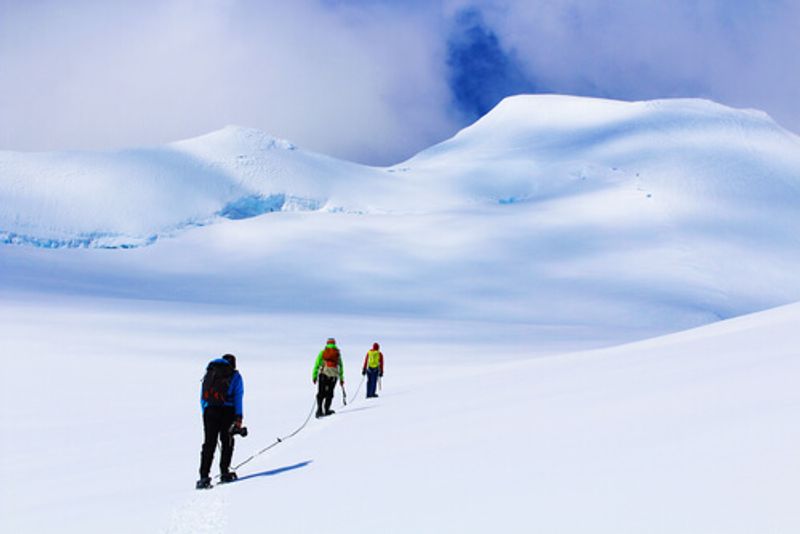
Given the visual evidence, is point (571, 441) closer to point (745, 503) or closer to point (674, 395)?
point (674, 395)

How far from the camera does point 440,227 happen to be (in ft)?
227

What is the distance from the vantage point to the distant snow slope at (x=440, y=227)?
5290 centimetres

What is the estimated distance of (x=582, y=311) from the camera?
50875 mm

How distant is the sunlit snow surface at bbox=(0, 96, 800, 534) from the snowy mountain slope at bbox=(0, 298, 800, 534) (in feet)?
0.11

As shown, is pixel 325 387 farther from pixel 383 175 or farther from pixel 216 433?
pixel 383 175

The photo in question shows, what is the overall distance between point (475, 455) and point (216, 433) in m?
2.60

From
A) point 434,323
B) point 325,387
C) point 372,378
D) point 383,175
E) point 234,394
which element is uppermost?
point 383,175

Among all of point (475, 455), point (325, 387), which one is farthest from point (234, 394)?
point (325, 387)

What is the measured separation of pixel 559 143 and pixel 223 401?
299 ft

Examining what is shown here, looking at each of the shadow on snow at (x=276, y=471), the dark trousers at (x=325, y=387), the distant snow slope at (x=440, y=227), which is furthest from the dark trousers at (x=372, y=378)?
the distant snow slope at (x=440, y=227)

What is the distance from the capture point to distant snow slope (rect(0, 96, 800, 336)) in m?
52.9

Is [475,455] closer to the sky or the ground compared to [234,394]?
closer to the ground

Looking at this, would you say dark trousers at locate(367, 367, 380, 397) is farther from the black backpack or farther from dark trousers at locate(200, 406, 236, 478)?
the black backpack

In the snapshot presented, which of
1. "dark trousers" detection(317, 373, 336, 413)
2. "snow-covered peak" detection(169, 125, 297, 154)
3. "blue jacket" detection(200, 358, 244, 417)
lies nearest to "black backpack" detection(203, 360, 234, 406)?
"blue jacket" detection(200, 358, 244, 417)
